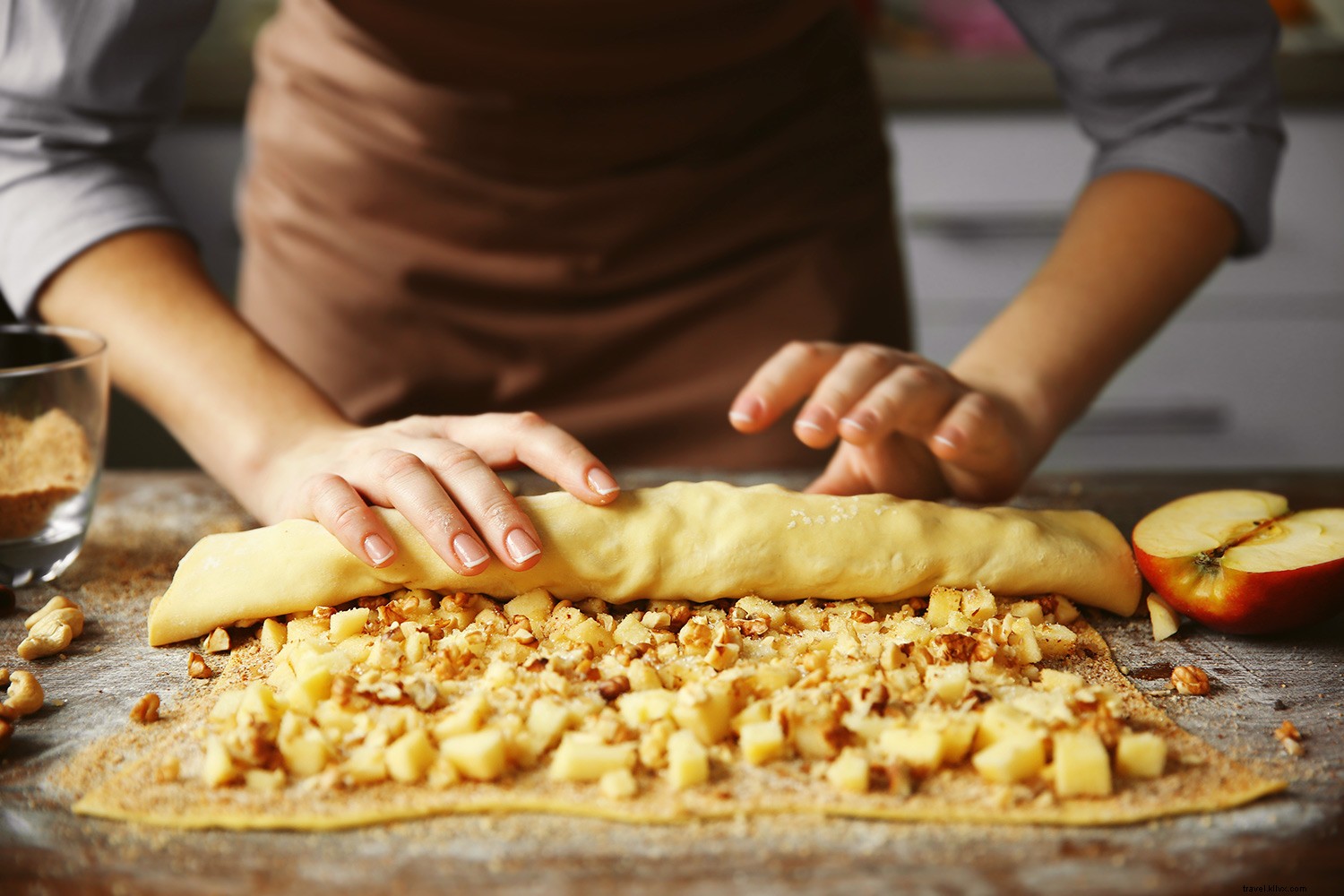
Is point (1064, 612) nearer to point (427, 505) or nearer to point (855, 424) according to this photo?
point (855, 424)

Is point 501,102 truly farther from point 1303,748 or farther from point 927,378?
point 1303,748

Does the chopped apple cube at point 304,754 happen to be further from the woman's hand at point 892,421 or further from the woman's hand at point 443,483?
the woman's hand at point 892,421

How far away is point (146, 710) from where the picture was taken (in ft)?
2.55

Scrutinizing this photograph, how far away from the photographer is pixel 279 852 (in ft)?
2.08

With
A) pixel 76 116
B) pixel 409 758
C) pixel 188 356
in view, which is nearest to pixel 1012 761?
pixel 409 758

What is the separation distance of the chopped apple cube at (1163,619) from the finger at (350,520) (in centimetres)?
60

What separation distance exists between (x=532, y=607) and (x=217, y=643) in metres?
0.24

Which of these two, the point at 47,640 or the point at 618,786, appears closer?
the point at 618,786

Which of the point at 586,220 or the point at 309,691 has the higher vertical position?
the point at 586,220

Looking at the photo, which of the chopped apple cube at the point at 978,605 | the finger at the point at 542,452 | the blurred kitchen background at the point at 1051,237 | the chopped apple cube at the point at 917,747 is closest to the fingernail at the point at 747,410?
the finger at the point at 542,452

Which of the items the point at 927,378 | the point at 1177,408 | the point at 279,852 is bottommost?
the point at 1177,408

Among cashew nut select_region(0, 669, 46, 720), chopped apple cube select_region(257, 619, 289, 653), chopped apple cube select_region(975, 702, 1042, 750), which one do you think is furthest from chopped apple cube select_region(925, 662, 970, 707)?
cashew nut select_region(0, 669, 46, 720)

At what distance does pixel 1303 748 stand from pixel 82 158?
1.14m

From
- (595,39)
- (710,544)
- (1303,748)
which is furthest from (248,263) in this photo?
(1303,748)
